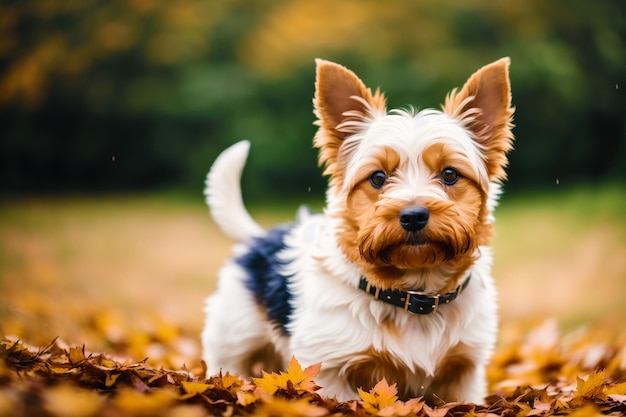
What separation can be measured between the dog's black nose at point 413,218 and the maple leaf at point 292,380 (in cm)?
82

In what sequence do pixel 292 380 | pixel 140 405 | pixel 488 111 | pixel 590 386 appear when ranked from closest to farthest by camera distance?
pixel 140 405 < pixel 292 380 < pixel 590 386 < pixel 488 111

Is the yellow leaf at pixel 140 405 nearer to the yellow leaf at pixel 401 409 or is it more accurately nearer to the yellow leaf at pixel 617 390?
the yellow leaf at pixel 401 409

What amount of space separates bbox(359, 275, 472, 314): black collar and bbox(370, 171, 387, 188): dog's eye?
20.3 inches

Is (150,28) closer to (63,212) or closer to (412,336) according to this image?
(63,212)

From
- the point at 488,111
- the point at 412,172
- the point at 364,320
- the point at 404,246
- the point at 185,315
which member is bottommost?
the point at 364,320

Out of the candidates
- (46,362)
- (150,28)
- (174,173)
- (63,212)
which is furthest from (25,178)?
(46,362)

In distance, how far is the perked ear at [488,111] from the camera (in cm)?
356

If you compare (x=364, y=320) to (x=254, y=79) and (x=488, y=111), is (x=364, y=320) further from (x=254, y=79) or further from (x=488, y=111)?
(x=254, y=79)

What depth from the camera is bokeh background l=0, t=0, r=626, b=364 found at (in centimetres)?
789

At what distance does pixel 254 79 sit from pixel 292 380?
7981mm

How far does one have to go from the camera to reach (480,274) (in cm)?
372

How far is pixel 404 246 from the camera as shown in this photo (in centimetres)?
316

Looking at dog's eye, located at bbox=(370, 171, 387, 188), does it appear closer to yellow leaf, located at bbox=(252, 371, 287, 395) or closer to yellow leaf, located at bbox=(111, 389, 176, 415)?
yellow leaf, located at bbox=(252, 371, 287, 395)

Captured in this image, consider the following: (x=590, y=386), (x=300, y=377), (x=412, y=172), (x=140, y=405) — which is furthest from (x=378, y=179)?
(x=140, y=405)
